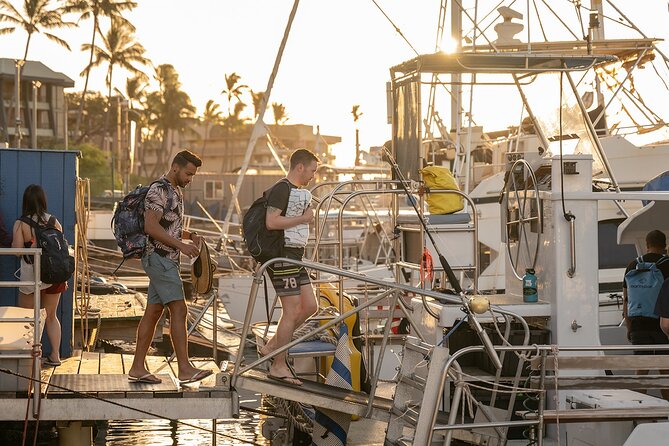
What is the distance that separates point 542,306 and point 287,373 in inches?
86.8

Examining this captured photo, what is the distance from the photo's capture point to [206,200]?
229 ft

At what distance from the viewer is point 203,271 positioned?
844cm

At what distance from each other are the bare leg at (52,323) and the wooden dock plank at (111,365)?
1.41 feet

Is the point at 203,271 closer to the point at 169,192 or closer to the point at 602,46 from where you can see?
the point at 169,192

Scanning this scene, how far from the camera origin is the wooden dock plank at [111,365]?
906 centimetres

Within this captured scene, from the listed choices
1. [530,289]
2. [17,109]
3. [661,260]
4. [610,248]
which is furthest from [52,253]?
[17,109]

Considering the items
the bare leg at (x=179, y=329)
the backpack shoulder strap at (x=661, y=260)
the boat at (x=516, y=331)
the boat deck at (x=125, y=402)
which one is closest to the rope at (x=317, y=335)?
the boat at (x=516, y=331)

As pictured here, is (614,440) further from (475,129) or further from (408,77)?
(475,129)

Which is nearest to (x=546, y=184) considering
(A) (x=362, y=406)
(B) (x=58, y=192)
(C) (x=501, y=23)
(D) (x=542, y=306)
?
(D) (x=542, y=306)

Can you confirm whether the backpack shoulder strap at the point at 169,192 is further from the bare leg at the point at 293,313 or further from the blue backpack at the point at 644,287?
the blue backpack at the point at 644,287

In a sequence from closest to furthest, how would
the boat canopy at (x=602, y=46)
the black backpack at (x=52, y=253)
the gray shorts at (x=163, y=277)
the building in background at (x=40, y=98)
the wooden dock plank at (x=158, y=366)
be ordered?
1. the gray shorts at (x=163, y=277)
2. the black backpack at (x=52, y=253)
3. the wooden dock plank at (x=158, y=366)
4. the boat canopy at (x=602, y=46)
5. the building in background at (x=40, y=98)

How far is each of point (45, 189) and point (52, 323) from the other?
1689 millimetres

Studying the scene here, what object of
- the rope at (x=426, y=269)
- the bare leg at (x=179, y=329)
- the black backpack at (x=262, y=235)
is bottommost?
the bare leg at (x=179, y=329)

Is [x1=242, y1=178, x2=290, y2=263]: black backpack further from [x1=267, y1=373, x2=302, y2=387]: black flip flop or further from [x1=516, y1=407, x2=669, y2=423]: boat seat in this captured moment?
[x1=516, y1=407, x2=669, y2=423]: boat seat
